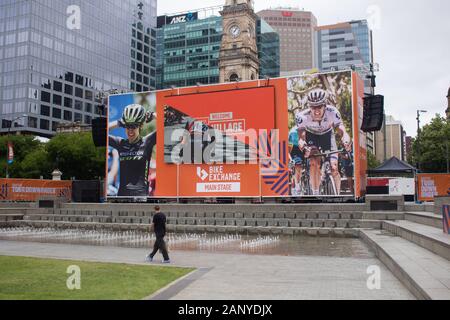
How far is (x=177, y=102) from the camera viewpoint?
31.3 meters

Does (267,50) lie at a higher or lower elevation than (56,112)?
higher

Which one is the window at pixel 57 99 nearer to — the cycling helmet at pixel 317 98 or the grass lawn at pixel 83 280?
the cycling helmet at pixel 317 98

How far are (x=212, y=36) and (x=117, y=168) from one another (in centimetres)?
9426

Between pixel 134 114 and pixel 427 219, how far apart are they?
72.0 feet

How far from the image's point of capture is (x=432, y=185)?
90.5 ft

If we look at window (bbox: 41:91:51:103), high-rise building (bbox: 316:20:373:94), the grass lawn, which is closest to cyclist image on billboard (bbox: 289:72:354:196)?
the grass lawn

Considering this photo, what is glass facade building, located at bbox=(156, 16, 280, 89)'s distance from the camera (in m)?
118

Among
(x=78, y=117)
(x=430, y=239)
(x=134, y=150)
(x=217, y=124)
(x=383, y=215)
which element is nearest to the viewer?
→ (x=430, y=239)

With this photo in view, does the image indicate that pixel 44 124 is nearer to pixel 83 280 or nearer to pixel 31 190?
pixel 31 190

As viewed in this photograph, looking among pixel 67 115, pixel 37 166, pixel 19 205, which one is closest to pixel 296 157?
pixel 19 205

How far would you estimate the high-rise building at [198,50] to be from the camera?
118188 millimetres

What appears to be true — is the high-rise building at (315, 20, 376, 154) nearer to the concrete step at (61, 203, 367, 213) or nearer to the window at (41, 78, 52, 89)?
the window at (41, 78, 52, 89)

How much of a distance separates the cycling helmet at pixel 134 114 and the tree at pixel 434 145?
1554 inches

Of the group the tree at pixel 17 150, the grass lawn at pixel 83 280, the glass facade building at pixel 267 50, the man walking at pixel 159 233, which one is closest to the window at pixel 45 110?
the tree at pixel 17 150
